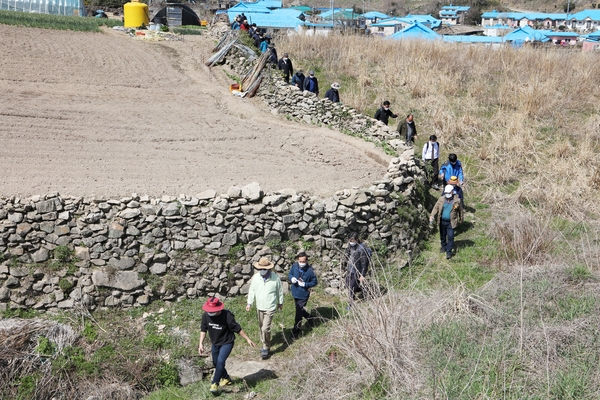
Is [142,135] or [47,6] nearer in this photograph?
[142,135]

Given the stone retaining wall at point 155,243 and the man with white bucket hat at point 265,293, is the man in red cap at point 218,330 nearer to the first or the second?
the man with white bucket hat at point 265,293

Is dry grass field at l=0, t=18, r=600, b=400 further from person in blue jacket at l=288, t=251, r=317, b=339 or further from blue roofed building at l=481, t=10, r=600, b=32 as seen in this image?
blue roofed building at l=481, t=10, r=600, b=32

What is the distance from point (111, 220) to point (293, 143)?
21.1 feet

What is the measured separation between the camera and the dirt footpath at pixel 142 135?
12586 mm

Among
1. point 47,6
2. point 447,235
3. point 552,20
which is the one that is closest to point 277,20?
point 47,6

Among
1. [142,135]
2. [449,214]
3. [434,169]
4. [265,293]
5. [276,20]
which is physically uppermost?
[276,20]

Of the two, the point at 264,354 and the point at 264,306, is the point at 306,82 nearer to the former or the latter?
the point at 264,306

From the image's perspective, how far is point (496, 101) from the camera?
803 inches

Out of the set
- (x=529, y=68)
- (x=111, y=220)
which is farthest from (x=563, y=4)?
(x=111, y=220)

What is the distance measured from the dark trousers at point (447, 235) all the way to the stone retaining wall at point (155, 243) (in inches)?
65.7

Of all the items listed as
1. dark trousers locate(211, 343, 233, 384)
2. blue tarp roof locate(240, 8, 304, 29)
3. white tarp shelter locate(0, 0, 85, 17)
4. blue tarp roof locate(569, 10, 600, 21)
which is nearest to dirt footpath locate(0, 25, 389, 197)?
dark trousers locate(211, 343, 233, 384)

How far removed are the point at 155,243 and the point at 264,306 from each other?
2489mm

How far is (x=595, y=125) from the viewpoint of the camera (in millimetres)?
18594

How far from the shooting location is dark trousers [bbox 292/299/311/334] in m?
9.42
